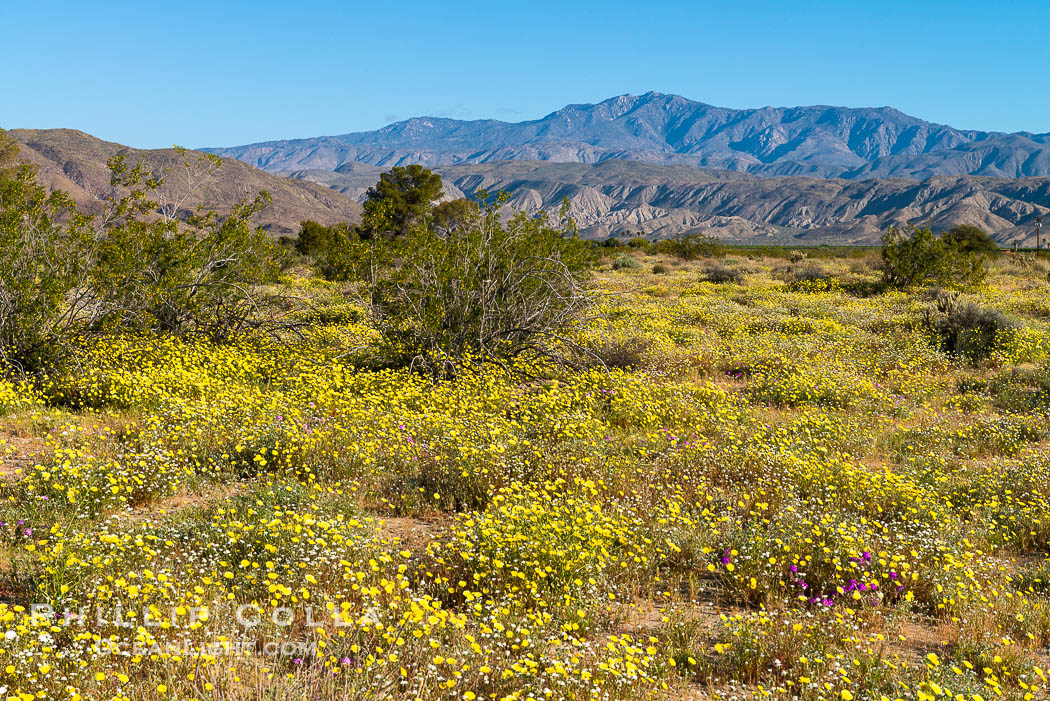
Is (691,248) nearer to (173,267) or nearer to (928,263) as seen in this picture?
(928,263)

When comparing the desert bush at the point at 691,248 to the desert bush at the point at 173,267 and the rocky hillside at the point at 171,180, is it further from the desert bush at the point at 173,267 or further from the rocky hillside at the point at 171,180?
the rocky hillside at the point at 171,180

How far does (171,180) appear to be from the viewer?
469ft

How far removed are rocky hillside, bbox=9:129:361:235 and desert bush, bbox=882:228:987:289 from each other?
112379 mm

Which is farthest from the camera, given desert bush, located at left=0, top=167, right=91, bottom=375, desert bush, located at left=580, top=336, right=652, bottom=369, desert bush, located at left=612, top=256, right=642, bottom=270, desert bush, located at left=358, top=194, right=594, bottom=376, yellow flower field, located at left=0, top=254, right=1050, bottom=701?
desert bush, located at left=612, top=256, right=642, bottom=270

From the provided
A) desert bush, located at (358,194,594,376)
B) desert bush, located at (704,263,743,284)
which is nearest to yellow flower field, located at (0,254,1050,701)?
desert bush, located at (358,194,594,376)

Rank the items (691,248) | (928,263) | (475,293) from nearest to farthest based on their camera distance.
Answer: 1. (475,293)
2. (928,263)
3. (691,248)

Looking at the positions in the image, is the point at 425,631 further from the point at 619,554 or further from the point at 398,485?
the point at 398,485

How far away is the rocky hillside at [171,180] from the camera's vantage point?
426 feet

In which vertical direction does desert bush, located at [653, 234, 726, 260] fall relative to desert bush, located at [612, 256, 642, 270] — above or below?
above

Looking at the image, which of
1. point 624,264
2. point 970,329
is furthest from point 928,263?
point 624,264

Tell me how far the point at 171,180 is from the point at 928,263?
15028cm

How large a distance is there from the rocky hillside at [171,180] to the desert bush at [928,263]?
369ft

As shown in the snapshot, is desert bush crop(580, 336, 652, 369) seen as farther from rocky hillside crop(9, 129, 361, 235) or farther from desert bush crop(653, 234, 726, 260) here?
rocky hillside crop(9, 129, 361, 235)

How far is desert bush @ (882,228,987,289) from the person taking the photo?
23.2 m
